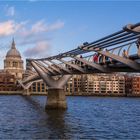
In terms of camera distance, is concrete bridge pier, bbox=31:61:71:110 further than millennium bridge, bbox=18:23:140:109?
Yes

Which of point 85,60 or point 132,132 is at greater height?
point 85,60

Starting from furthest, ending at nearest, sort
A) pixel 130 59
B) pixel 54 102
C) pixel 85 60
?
pixel 54 102 → pixel 85 60 → pixel 130 59

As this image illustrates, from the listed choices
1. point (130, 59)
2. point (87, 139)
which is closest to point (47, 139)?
point (87, 139)

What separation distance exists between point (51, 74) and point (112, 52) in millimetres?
37374

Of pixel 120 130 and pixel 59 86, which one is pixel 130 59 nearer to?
pixel 120 130

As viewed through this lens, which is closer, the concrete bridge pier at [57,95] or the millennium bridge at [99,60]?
the millennium bridge at [99,60]

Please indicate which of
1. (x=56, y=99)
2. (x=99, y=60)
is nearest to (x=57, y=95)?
(x=56, y=99)

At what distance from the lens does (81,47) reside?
146ft

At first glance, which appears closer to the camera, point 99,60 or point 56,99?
point 99,60

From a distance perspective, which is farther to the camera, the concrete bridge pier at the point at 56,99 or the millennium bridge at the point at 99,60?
the concrete bridge pier at the point at 56,99

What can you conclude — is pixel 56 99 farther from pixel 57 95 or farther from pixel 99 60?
pixel 99 60

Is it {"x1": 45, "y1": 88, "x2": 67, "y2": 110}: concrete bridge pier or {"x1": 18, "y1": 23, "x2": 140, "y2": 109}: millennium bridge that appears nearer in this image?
{"x1": 18, "y1": 23, "x2": 140, "y2": 109}: millennium bridge

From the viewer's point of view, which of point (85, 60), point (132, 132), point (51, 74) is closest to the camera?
point (132, 132)

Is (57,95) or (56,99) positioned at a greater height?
(57,95)
